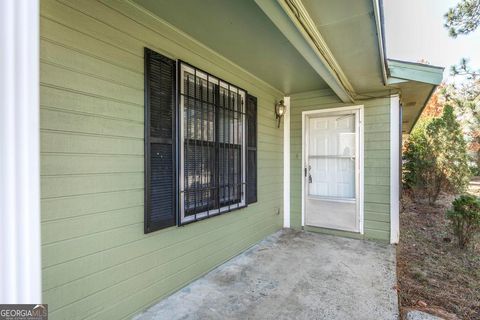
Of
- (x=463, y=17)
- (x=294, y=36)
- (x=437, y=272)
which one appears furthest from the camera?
(x=463, y=17)

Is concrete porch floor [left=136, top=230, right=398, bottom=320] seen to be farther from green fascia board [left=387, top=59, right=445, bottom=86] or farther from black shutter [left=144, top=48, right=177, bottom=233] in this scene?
green fascia board [left=387, top=59, right=445, bottom=86]

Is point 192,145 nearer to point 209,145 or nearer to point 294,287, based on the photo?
point 209,145

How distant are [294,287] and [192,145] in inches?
67.9

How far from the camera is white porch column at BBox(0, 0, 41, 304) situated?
0.56 meters

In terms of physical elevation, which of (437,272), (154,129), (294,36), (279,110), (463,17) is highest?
(463,17)

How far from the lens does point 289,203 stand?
15.4 ft

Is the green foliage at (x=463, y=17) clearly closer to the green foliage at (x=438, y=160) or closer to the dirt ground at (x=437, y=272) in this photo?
the green foliage at (x=438, y=160)

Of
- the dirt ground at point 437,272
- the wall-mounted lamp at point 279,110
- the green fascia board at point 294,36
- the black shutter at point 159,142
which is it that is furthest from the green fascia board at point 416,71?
the black shutter at point 159,142

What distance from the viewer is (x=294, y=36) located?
6.82 ft

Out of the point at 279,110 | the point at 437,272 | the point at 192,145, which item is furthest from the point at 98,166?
the point at 437,272

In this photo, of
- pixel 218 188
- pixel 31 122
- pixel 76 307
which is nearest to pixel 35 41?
pixel 31 122

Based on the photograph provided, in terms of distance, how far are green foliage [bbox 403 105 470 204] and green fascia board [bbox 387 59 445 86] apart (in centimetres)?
404

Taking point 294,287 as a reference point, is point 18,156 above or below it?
above

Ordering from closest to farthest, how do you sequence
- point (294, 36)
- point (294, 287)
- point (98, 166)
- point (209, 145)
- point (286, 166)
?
1. point (98, 166)
2. point (294, 36)
3. point (294, 287)
4. point (209, 145)
5. point (286, 166)
